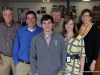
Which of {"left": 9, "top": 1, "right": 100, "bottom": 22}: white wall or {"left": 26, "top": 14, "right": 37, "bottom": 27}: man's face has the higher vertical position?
{"left": 9, "top": 1, "right": 100, "bottom": 22}: white wall

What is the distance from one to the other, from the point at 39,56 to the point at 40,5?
333 inches

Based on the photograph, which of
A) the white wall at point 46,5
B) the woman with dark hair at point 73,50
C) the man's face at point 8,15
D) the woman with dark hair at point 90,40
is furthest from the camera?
the white wall at point 46,5

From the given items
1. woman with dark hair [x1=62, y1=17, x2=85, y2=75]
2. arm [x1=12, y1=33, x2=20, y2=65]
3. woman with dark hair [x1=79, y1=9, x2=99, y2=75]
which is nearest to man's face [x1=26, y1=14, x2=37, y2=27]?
arm [x1=12, y1=33, x2=20, y2=65]

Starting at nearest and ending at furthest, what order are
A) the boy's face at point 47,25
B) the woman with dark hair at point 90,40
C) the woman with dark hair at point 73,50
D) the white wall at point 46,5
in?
the boy's face at point 47,25
the woman with dark hair at point 73,50
the woman with dark hair at point 90,40
the white wall at point 46,5

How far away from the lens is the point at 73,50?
1821 mm

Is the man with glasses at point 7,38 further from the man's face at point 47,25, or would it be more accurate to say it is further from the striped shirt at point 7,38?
the man's face at point 47,25

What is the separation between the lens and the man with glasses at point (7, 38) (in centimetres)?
219

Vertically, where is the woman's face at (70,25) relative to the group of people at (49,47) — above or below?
above

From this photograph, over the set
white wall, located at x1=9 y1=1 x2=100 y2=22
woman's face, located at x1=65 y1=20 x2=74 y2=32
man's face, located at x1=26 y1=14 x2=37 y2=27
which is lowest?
woman's face, located at x1=65 y1=20 x2=74 y2=32

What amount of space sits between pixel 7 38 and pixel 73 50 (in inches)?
41.3

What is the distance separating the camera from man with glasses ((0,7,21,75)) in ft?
7.19

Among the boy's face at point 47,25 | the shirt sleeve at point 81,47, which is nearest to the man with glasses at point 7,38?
the boy's face at point 47,25

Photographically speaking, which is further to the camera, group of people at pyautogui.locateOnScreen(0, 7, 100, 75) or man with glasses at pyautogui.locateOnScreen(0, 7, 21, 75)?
man with glasses at pyautogui.locateOnScreen(0, 7, 21, 75)

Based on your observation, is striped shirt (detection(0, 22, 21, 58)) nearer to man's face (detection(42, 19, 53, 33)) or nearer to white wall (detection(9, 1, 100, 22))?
man's face (detection(42, 19, 53, 33))
